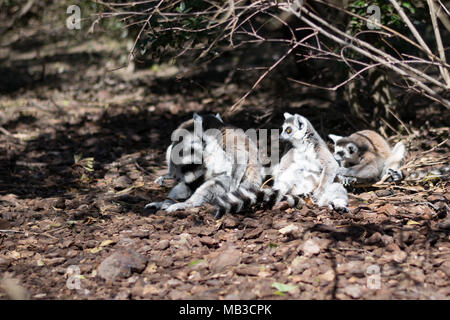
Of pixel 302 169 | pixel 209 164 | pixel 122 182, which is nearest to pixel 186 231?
pixel 209 164

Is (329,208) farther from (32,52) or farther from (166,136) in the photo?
(32,52)

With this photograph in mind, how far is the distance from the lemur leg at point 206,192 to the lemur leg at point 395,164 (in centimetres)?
153

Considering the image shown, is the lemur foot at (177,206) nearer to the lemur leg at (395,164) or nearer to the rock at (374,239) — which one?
the rock at (374,239)

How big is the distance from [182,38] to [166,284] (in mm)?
A: 2883

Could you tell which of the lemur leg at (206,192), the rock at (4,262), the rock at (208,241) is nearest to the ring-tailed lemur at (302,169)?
the lemur leg at (206,192)

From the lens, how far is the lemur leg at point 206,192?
14.1 feet

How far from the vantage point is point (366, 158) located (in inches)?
183

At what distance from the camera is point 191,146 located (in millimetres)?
4820

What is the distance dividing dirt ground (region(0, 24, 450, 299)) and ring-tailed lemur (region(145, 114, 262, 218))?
0.24 metres

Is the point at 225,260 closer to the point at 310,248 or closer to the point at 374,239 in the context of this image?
the point at 310,248

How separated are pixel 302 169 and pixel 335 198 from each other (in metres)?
0.70
